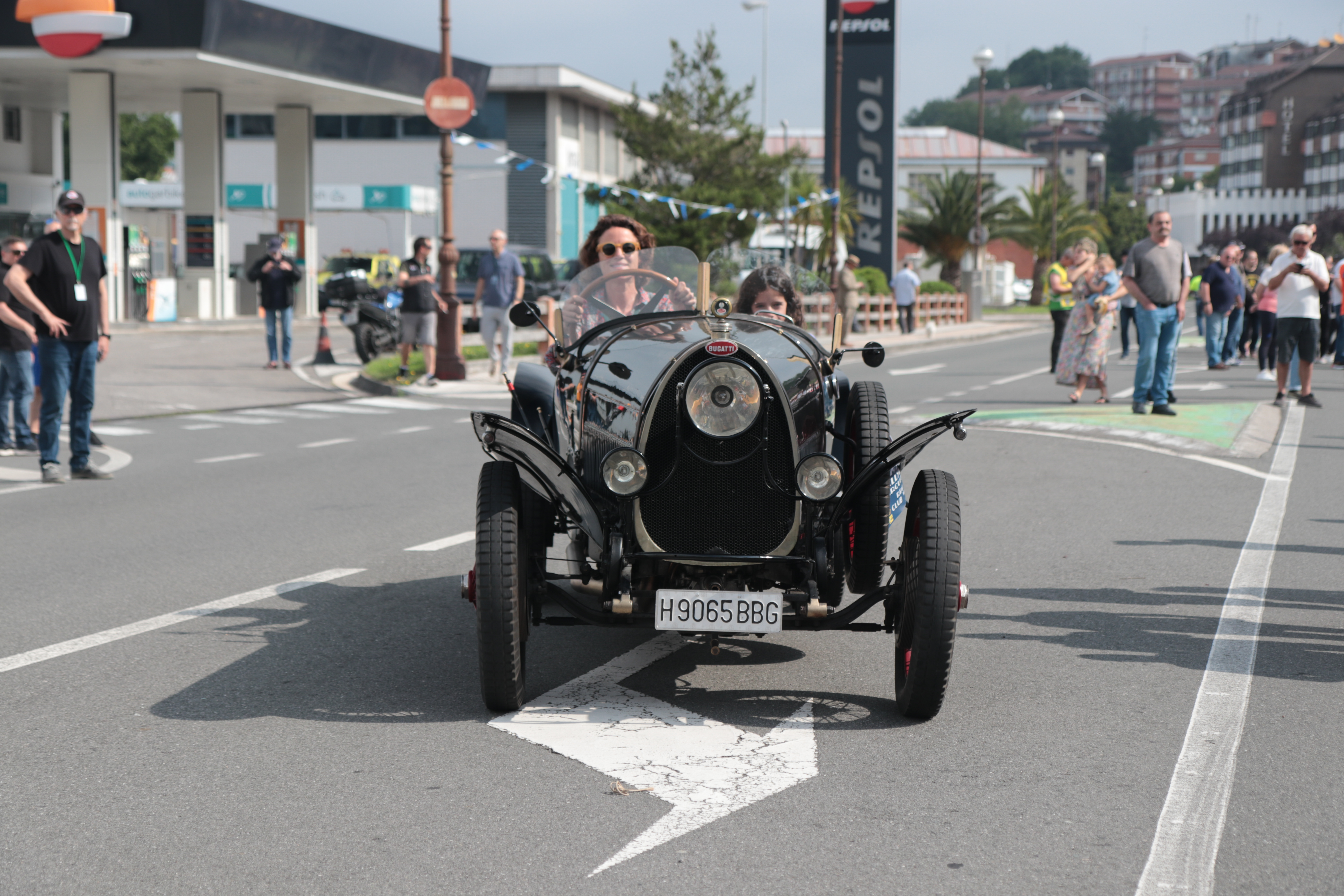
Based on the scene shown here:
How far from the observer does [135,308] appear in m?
35.5

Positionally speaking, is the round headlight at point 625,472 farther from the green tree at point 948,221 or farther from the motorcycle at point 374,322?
the green tree at point 948,221

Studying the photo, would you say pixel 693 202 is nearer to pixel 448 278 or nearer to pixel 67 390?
pixel 448 278

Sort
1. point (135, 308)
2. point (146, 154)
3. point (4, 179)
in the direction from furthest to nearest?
point (146, 154) < point (4, 179) < point (135, 308)

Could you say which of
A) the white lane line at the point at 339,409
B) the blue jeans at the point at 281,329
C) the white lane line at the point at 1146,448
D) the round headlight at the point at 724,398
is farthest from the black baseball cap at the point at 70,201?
the blue jeans at the point at 281,329

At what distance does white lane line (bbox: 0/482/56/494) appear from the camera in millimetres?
10273

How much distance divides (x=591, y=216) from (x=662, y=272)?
57101 millimetres

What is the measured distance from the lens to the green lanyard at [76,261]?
10688 mm

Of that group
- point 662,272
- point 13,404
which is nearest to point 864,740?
point 662,272

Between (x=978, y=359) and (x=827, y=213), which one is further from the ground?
(x=827, y=213)

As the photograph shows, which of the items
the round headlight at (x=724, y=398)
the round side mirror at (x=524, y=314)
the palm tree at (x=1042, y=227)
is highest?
the palm tree at (x=1042, y=227)

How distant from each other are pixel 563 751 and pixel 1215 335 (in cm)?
2023

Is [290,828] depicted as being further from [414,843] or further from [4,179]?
[4,179]

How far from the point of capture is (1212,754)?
14.7 feet

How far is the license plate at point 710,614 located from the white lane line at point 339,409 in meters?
12.5
